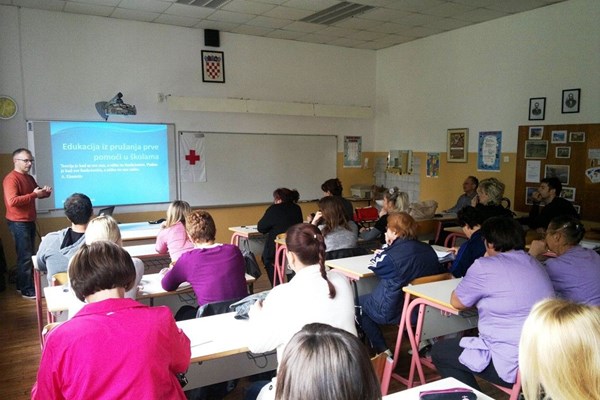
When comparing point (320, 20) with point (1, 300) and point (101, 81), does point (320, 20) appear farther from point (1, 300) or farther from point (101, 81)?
point (1, 300)

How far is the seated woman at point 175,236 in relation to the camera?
12.4 feet

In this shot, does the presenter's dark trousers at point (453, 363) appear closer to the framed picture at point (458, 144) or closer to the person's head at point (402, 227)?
the person's head at point (402, 227)

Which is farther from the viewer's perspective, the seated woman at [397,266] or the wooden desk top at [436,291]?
the seated woman at [397,266]

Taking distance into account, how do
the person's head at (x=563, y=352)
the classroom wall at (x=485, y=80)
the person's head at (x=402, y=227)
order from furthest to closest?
the classroom wall at (x=485, y=80) → the person's head at (x=402, y=227) → the person's head at (x=563, y=352)

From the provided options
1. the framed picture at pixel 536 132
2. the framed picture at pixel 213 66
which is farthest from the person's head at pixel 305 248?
the framed picture at pixel 213 66

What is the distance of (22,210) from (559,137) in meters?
6.28

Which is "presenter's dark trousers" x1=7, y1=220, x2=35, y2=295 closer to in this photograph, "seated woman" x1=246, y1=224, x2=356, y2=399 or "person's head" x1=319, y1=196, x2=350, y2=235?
"person's head" x1=319, y1=196, x2=350, y2=235

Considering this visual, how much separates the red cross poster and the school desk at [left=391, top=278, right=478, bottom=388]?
15.1 feet

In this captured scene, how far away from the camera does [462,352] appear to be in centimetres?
248

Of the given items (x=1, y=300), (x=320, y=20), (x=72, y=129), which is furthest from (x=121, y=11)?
(x=1, y=300)

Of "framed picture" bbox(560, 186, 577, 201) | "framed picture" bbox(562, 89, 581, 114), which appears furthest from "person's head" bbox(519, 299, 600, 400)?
"framed picture" bbox(562, 89, 581, 114)

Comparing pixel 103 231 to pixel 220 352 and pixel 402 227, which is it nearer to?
pixel 220 352

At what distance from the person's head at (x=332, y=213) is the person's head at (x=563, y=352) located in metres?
2.92

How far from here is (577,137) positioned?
18.1ft
